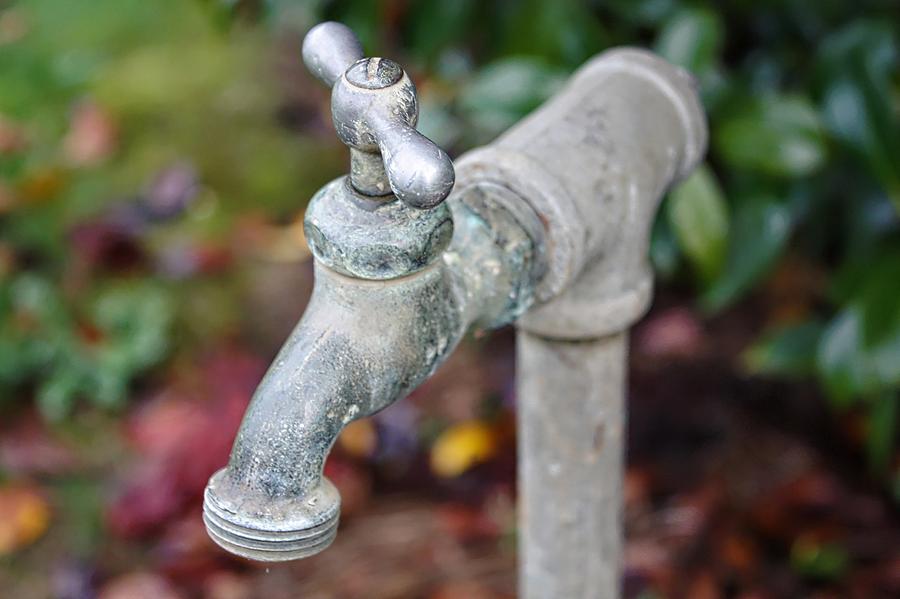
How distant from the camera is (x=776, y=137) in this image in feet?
4.37

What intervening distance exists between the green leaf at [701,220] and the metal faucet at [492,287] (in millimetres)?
226

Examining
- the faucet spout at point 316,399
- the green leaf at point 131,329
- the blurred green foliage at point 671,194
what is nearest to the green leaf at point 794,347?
the blurred green foliage at point 671,194

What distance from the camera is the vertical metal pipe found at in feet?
3.53

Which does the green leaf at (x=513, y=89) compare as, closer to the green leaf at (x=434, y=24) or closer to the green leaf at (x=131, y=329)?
the green leaf at (x=434, y=24)

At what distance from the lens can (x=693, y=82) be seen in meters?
1.12

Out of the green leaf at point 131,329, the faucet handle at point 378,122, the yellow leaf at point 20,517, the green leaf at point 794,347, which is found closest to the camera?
the faucet handle at point 378,122

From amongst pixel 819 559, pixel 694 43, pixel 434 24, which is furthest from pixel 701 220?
pixel 819 559

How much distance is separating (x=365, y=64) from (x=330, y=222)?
0.35 feet

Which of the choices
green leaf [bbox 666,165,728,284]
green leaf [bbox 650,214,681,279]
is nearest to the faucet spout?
green leaf [bbox 666,165,728,284]

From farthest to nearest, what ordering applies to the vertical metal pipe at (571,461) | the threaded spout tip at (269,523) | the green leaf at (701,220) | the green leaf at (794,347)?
the green leaf at (794,347)
the green leaf at (701,220)
the vertical metal pipe at (571,461)
the threaded spout tip at (269,523)

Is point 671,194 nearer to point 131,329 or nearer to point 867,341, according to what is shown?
point 867,341

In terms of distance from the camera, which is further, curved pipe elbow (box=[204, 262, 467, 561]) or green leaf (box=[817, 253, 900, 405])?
green leaf (box=[817, 253, 900, 405])

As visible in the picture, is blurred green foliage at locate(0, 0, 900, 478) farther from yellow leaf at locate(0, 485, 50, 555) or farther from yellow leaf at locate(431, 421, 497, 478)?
yellow leaf at locate(431, 421, 497, 478)

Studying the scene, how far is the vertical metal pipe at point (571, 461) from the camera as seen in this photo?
Result: 1.08m
